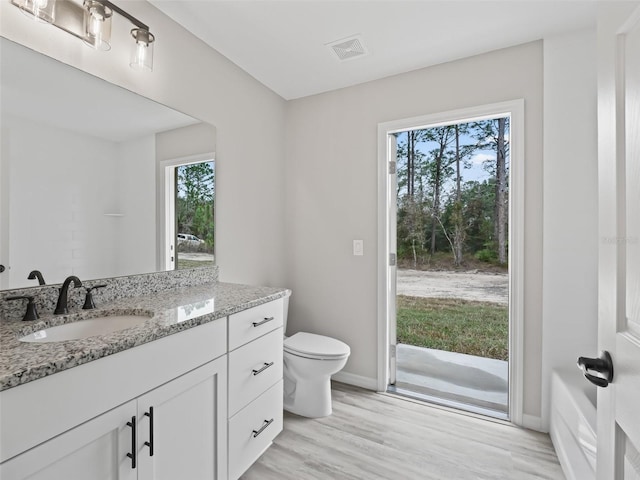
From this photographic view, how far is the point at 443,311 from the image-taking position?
3.75 metres

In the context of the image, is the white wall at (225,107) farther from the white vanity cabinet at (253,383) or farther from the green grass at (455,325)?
the green grass at (455,325)

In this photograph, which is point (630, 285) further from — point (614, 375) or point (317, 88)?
point (317, 88)

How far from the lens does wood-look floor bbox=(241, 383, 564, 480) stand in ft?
5.00

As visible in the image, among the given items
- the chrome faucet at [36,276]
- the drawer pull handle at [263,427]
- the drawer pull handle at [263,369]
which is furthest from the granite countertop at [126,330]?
the drawer pull handle at [263,427]

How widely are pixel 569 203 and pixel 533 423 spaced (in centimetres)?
136

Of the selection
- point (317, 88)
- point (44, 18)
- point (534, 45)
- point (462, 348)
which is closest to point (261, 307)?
point (44, 18)

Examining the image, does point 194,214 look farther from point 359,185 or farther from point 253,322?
point 359,185

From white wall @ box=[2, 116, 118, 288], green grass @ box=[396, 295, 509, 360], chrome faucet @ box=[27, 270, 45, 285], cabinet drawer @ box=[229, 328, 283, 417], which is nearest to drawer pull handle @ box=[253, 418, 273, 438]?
cabinet drawer @ box=[229, 328, 283, 417]

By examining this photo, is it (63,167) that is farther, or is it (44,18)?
(63,167)

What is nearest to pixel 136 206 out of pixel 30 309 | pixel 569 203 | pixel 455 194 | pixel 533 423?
pixel 30 309

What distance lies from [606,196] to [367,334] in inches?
75.1

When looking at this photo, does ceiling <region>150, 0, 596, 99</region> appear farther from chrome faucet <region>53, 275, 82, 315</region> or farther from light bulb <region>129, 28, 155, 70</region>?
chrome faucet <region>53, 275, 82, 315</region>

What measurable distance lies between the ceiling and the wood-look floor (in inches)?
94.6

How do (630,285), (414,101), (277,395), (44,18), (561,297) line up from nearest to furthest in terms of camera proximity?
(630,285), (44,18), (277,395), (561,297), (414,101)
